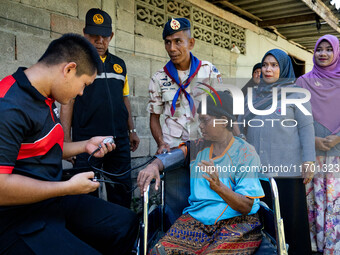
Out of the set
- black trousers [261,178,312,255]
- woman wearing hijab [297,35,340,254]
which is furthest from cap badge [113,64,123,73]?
woman wearing hijab [297,35,340,254]

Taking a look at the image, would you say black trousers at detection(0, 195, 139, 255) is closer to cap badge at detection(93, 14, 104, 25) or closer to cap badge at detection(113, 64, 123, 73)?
cap badge at detection(113, 64, 123, 73)

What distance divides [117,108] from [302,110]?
5.39 feet

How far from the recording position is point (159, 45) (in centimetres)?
438

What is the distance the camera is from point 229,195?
1833mm

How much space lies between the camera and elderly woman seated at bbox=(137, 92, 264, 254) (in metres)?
1.83

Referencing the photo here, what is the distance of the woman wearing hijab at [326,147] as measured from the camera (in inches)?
109

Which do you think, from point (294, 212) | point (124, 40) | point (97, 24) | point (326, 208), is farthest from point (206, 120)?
point (124, 40)

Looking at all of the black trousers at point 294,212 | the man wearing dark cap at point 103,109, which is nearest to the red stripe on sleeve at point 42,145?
the man wearing dark cap at point 103,109

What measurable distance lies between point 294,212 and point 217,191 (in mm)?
1143

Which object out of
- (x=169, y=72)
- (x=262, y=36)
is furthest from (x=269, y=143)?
(x=262, y=36)

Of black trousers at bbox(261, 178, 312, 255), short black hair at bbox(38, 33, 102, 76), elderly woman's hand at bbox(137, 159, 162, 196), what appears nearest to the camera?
short black hair at bbox(38, 33, 102, 76)

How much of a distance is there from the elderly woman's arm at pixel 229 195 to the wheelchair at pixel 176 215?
0.52 ft

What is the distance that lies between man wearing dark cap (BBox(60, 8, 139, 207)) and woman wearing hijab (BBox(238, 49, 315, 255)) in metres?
1.20

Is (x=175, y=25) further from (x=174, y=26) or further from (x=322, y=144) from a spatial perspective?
(x=322, y=144)
